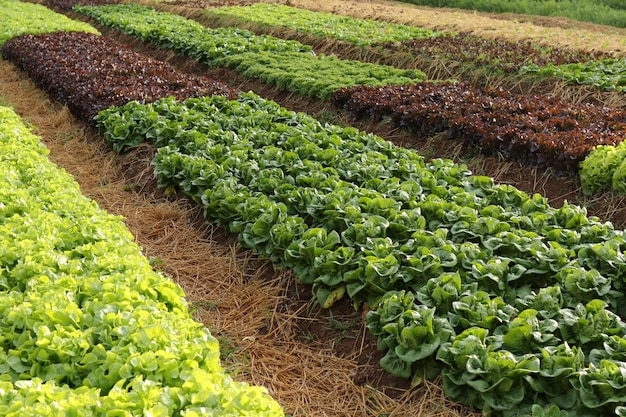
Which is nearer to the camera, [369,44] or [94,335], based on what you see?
[94,335]

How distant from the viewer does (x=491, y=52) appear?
11.9 metres

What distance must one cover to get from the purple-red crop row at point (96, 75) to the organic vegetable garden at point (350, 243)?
0.24 feet

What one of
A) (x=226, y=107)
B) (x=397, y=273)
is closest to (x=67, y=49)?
(x=226, y=107)

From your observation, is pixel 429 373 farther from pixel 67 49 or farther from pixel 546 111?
pixel 67 49

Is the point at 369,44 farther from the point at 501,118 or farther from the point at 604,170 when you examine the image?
the point at 604,170

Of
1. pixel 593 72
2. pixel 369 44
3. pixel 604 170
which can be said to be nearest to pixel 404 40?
pixel 369 44

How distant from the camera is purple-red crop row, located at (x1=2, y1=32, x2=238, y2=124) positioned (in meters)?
9.38

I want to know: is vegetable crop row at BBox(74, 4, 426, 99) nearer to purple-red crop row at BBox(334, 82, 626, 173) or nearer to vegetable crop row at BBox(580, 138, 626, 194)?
purple-red crop row at BBox(334, 82, 626, 173)

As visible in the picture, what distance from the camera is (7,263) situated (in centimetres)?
390

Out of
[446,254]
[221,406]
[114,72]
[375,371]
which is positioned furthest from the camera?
[114,72]

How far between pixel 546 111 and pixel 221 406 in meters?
6.65

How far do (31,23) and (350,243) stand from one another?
16.0 meters

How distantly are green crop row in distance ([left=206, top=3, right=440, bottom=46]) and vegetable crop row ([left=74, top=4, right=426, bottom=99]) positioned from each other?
1362 mm

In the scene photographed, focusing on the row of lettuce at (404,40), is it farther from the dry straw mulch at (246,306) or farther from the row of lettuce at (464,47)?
the dry straw mulch at (246,306)
